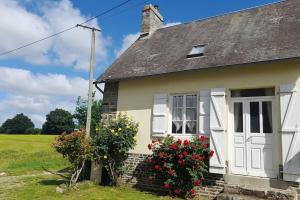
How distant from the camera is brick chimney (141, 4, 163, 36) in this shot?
38.8 feet

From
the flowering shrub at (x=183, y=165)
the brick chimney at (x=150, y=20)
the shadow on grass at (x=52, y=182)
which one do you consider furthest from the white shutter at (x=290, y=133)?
the shadow on grass at (x=52, y=182)

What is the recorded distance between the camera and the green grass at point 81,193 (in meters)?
7.22

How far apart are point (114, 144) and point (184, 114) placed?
230 centimetres

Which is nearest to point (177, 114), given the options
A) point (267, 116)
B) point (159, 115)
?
point (159, 115)

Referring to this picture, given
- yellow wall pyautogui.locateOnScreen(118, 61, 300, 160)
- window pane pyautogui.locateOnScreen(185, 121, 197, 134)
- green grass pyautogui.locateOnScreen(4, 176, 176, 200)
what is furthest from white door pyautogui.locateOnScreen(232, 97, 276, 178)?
green grass pyautogui.locateOnScreen(4, 176, 176, 200)

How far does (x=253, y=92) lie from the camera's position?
741 centimetres

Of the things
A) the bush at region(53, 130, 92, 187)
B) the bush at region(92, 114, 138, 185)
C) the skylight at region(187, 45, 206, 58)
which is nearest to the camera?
the bush at region(53, 130, 92, 187)

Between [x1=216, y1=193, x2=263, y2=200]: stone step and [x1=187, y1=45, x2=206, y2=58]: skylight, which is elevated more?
[x1=187, y1=45, x2=206, y2=58]: skylight

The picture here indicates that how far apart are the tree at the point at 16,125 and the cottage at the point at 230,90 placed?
6333 centimetres

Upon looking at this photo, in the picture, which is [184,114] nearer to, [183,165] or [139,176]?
[183,165]

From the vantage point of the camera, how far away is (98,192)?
25.6 ft

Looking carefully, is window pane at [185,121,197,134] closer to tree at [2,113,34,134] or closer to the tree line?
the tree line

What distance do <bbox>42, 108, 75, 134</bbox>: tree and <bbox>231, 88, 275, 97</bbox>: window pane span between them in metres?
53.3

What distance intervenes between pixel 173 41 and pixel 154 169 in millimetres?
4907
